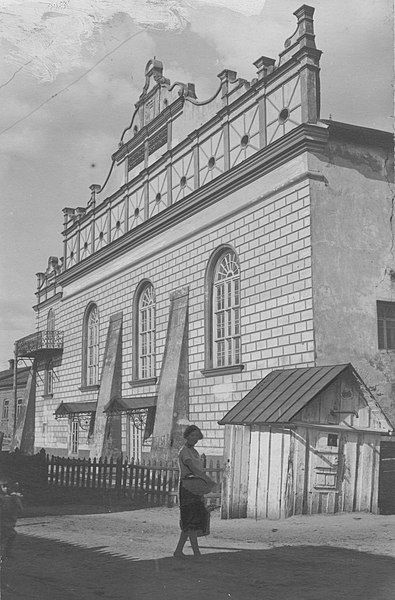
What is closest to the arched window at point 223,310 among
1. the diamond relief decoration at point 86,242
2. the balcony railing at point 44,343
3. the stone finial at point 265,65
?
the stone finial at point 265,65

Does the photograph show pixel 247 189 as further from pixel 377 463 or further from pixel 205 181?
pixel 377 463

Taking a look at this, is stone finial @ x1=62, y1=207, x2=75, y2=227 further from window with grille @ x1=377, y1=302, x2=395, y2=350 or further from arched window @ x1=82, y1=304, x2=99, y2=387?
window with grille @ x1=377, y1=302, x2=395, y2=350

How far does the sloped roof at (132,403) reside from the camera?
22.8 m

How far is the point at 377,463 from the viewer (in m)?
12.9

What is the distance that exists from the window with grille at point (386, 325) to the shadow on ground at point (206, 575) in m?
7.72

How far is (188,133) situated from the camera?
71.4 feet

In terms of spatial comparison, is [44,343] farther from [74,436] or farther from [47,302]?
[74,436]

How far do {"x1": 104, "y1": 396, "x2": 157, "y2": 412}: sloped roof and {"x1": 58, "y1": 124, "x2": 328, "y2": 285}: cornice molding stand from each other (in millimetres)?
5582

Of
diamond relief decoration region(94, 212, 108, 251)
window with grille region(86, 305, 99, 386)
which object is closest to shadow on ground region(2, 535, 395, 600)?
window with grille region(86, 305, 99, 386)

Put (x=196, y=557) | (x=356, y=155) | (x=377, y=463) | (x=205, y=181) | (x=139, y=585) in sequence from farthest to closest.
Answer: (x=205, y=181) < (x=356, y=155) < (x=377, y=463) < (x=196, y=557) < (x=139, y=585)

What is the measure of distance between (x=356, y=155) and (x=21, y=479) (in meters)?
11.5

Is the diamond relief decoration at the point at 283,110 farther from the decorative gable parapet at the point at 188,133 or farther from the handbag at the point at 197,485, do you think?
the handbag at the point at 197,485

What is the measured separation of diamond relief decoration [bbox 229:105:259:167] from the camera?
18031mm

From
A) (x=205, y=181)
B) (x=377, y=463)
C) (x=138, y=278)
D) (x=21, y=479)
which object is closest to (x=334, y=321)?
(x=377, y=463)
